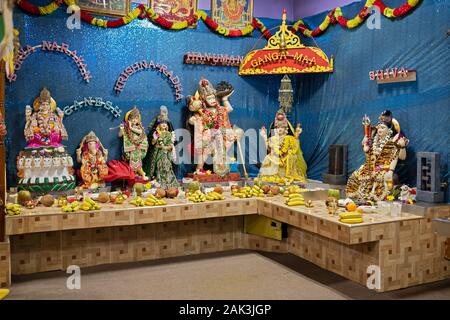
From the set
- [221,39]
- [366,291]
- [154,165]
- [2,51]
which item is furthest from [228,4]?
[366,291]

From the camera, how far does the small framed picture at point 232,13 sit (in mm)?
6871

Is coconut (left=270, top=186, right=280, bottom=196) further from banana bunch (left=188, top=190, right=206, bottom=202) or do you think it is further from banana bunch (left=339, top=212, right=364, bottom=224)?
banana bunch (left=339, top=212, right=364, bottom=224)

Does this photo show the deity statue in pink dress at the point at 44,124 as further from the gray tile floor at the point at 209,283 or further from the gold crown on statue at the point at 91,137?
the gray tile floor at the point at 209,283

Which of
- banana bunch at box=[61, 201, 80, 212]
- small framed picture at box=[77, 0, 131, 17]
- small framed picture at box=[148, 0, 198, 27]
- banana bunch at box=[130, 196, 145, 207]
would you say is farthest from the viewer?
small framed picture at box=[148, 0, 198, 27]

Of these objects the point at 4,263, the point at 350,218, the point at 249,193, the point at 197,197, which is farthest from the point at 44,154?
the point at 350,218

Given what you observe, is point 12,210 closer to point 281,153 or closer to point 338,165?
point 281,153

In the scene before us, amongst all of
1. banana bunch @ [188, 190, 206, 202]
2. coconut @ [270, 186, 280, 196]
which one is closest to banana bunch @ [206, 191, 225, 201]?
banana bunch @ [188, 190, 206, 202]

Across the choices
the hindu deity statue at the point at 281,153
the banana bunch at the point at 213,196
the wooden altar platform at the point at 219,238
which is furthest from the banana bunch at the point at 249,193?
the hindu deity statue at the point at 281,153

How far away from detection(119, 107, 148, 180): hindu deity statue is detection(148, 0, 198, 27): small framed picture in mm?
1434

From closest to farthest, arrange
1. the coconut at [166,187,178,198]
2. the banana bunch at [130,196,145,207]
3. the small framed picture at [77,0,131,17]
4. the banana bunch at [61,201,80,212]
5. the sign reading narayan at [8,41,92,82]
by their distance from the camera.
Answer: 1. the banana bunch at [61,201,80,212]
2. the banana bunch at [130,196,145,207]
3. the coconut at [166,187,178,198]
4. the sign reading narayan at [8,41,92,82]
5. the small framed picture at [77,0,131,17]

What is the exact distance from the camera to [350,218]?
4.33 metres

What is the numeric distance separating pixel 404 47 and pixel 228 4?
2602 mm

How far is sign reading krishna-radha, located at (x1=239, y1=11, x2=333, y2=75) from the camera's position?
20.9 feet

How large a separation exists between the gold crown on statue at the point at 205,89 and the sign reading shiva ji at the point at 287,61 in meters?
0.62
